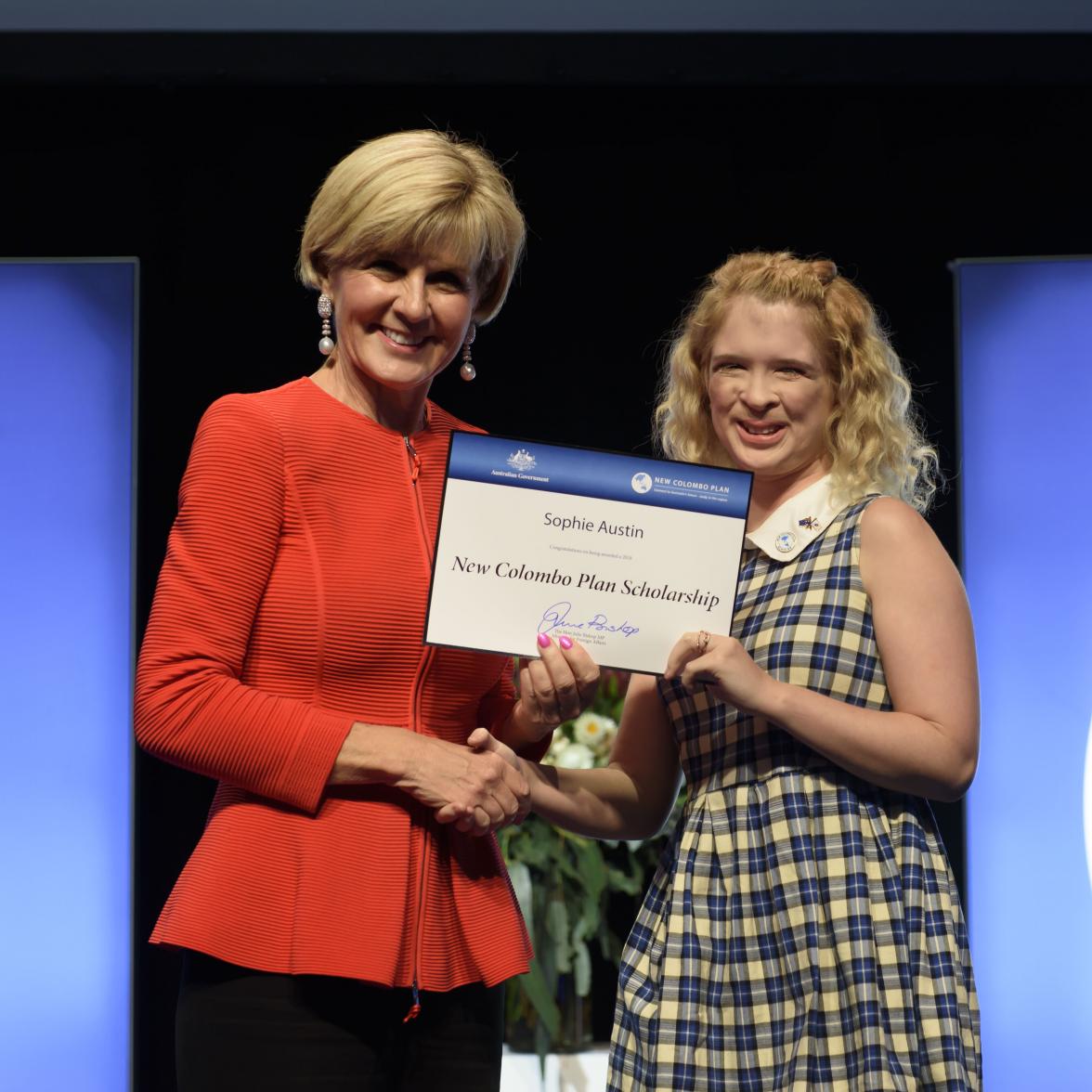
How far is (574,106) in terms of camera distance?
3863 mm

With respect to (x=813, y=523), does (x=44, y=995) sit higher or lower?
lower

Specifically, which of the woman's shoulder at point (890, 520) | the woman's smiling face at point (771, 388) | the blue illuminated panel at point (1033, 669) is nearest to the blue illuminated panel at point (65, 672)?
the blue illuminated panel at point (1033, 669)

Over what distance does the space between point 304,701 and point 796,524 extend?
2.07ft

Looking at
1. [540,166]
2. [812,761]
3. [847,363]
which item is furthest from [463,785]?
[540,166]

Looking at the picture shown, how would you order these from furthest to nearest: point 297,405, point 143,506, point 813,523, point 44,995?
point 143,506
point 44,995
point 813,523
point 297,405

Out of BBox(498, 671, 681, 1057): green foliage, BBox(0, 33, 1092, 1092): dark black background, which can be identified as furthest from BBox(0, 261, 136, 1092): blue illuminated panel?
BBox(498, 671, 681, 1057): green foliage

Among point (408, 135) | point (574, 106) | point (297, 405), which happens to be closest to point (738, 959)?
point (297, 405)

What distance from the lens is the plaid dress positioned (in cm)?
155

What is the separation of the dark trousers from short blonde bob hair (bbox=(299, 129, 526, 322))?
77 cm

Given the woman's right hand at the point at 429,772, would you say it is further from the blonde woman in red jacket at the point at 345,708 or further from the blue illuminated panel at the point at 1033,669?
the blue illuminated panel at the point at 1033,669

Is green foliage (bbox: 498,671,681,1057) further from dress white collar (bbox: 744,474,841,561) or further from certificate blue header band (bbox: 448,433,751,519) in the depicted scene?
certificate blue header band (bbox: 448,433,751,519)

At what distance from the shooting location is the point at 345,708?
1480 mm

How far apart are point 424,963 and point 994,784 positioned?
250 centimetres
